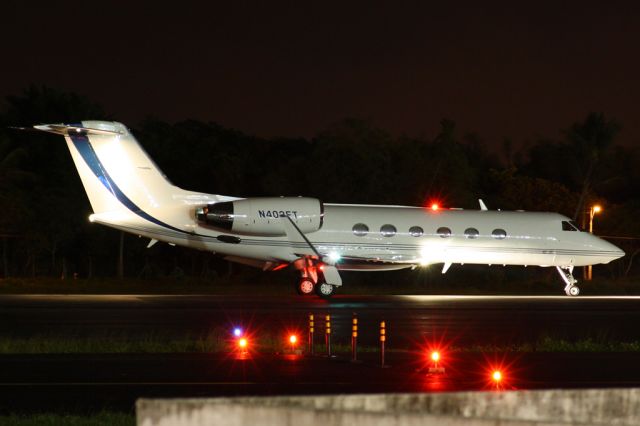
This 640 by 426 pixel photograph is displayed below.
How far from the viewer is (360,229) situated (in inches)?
1195

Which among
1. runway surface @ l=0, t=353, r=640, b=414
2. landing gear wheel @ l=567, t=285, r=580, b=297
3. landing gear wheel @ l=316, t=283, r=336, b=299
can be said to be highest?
landing gear wheel @ l=567, t=285, r=580, b=297

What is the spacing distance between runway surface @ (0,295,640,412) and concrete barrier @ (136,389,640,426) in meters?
3.57

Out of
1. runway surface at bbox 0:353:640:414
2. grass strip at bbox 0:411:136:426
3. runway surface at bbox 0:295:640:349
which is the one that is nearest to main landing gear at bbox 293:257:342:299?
runway surface at bbox 0:295:640:349

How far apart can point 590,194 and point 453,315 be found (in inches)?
1319

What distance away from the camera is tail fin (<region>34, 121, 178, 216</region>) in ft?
94.8

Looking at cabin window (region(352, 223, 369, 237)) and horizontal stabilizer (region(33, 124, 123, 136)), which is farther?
cabin window (region(352, 223, 369, 237))

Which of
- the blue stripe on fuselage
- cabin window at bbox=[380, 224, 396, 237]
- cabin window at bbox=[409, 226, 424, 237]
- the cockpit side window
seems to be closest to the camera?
the blue stripe on fuselage

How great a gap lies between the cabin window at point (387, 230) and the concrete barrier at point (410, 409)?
73.7 ft

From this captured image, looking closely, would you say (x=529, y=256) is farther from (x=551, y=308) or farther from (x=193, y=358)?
(x=193, y=358)

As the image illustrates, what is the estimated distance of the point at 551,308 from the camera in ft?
86.3

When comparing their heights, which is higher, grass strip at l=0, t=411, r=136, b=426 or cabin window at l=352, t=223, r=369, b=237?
cabin window at l=352, t=223, r=369, b=237

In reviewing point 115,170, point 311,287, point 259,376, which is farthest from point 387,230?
point 259,376

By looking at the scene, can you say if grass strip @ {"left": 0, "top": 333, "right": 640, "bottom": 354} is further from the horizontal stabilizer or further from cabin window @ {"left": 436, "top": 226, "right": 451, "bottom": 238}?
cabin window @ {"left": 436, "top": 226, "right": 451, "bottom": 238}

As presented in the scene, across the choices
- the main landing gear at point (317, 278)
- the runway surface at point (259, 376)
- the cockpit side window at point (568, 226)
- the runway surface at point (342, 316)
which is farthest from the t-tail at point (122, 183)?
the runway surface at point (259, 376)
